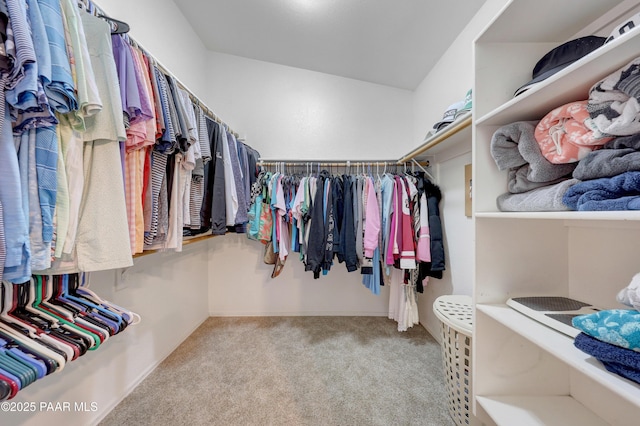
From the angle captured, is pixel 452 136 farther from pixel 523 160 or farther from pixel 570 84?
pixel 570 84

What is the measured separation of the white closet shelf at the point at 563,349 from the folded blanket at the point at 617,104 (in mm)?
544

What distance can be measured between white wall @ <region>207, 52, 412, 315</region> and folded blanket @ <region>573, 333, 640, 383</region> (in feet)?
6.54

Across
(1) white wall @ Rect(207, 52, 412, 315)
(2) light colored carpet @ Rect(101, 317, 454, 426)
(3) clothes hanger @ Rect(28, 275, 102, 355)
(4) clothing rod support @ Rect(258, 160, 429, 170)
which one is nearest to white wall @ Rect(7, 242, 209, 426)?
(2) light colored carpet @ Rect(101, 317, 454, 426)

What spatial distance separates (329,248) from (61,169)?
1587 mm

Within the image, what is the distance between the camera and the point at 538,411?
0.78 metres

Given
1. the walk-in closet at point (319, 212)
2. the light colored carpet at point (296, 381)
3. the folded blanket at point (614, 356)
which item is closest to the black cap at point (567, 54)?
the walk-in closet at point (319, 212)

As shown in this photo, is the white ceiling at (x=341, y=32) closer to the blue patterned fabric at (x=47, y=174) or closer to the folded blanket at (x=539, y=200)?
the folded blanket at (x=539, y=200)

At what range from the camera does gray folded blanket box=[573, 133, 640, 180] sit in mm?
495

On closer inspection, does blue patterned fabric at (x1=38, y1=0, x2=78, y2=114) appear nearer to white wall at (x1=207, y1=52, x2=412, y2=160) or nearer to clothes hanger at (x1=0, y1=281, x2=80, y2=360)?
clothes hanger at (x1=0, y1=281, x2=80, y2=360)

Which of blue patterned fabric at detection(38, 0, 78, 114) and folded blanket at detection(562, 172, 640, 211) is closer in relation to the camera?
folded blanket at detection(562, 172, 640, 211)

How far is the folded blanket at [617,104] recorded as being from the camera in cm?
49

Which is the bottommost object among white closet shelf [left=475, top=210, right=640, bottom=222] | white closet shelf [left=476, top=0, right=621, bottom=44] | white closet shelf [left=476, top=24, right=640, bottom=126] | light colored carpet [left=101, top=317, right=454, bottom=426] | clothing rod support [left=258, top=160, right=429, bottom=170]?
light colored carpet [left=101, top=317, right=454, bottom=426]

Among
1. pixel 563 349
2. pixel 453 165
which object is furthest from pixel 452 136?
pixel 563 349

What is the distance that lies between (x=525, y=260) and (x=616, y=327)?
0.42 meters
